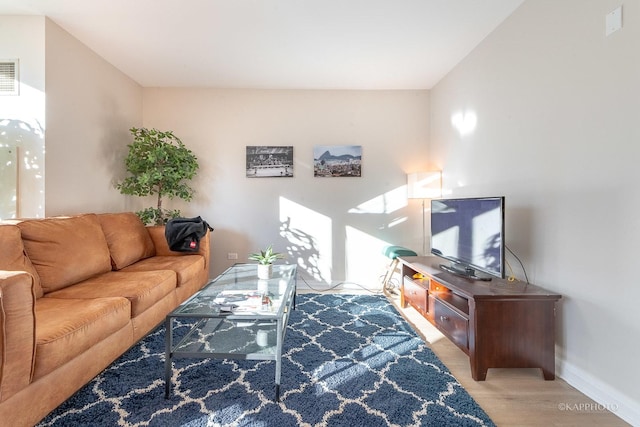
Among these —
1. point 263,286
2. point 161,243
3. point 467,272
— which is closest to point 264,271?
point 263,286

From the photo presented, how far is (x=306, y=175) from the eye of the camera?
3.60 metres

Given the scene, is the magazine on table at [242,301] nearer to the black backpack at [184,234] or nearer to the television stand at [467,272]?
the black backpack at [184,234]

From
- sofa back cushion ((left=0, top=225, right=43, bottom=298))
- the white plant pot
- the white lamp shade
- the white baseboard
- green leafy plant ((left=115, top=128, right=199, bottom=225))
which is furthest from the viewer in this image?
the white lamp shade

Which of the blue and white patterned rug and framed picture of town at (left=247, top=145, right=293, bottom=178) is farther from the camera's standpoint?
framed picture of town at (left=247, top=145, right=293, bottom=178)

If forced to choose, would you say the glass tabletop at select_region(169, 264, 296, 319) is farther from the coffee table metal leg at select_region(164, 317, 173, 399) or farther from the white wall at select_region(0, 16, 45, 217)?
the white wall at select_region(0, 16, 45, 217)

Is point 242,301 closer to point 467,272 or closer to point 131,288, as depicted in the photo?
point 131,288

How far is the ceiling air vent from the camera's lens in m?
2.29

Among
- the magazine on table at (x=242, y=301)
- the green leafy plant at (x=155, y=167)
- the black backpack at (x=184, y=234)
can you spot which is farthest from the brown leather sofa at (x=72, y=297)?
the magazine on table at (x=242, y=301)

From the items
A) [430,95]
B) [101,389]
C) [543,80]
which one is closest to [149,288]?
[101,389]

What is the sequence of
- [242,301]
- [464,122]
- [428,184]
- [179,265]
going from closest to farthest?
[242,301] → [179,265] → [464,122] → [428,184]

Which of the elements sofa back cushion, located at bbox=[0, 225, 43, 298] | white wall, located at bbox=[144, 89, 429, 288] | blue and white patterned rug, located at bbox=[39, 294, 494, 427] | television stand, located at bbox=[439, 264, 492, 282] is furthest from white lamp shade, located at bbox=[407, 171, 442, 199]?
sofa back cushion, located at bbox=[0, 225, 43, 298]

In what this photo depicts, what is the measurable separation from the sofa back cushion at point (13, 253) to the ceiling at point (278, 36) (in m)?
1.77

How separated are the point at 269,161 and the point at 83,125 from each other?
187cm

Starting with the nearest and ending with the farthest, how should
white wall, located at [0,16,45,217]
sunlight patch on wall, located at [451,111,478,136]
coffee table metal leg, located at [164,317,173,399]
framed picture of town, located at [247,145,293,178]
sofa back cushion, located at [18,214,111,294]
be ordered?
coffee table metal leg, located at [164,317,173,399]
sofa back cushion, located at [18,214,111,294]
white wall, located at [0,16,45,217]
sunlight patch on wall, located at [451,111,478,136]
framed picture of town, located at [247,145,293,178]
